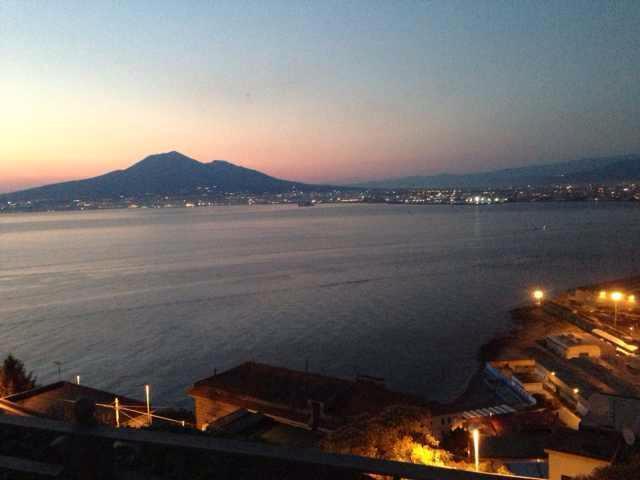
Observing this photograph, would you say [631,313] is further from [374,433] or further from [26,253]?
[26,253]

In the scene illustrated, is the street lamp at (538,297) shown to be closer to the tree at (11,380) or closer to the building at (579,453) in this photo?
the building at (579,453)

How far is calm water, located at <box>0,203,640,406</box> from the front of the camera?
554 inches

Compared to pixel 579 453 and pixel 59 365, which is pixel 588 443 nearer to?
pixel 579 453

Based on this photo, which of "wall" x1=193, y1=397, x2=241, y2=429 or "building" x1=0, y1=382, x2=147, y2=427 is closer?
"building" x1=0, y1=382, x2=147, y2=427

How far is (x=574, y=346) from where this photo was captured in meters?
12.8

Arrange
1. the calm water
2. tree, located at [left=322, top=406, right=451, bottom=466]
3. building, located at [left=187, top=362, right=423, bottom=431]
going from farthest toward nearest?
1. the calm water
2. building, located at [left=187, top=362, right=423, bottom=431]
3. tree, located at [left=322, top=406, right=451, bottom=466]

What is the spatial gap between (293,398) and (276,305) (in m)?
12.6

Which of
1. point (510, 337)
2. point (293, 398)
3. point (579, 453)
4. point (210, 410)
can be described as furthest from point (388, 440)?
point (510, 337)

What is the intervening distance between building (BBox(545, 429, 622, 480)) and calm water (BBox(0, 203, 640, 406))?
643cm

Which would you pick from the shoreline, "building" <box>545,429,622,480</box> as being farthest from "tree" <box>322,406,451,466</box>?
the shoreline

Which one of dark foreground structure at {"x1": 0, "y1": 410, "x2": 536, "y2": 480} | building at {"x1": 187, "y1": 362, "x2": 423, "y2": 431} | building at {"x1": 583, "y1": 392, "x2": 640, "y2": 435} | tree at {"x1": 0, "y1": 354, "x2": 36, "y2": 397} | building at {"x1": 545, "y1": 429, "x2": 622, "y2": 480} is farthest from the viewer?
tree at {"x1": 0, "y1": 354, "x2": 36, "y2": 397}

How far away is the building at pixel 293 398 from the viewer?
7805 mm

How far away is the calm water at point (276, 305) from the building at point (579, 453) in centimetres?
643

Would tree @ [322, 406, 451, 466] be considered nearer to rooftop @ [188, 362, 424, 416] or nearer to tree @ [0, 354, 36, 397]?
rooftop @ [188, 362, 424, 416]
